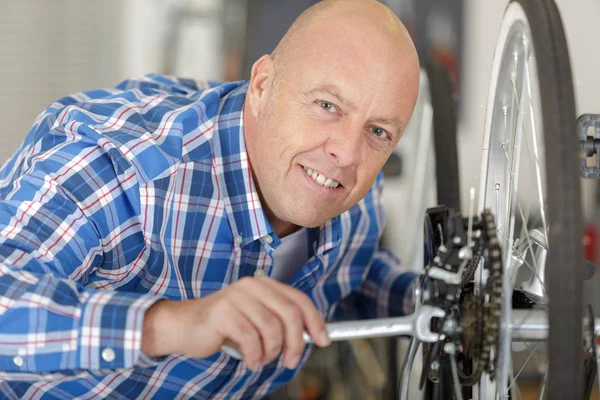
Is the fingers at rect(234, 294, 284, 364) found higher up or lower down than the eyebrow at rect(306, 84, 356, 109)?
lower down

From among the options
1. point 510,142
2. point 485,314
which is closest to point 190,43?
point 510,142

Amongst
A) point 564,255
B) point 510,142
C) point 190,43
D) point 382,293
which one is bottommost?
point 382,293

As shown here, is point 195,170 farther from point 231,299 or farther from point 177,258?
point 231,299

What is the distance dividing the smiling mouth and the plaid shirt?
0.10 m

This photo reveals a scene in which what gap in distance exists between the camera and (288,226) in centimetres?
119

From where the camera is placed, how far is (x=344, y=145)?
99 centimetres

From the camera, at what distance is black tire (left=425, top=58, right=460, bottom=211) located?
4.20 ft

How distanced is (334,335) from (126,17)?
236 cm

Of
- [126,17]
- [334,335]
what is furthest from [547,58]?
[126,17]

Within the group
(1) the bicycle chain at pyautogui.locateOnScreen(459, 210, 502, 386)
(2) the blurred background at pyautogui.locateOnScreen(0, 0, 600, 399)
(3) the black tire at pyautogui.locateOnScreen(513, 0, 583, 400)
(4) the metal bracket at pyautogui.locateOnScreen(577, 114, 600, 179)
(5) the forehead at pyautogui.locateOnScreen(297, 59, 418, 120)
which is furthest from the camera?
(2) the blurred background at pyautogui.locateOnScreen(0, 0, 600, 399)

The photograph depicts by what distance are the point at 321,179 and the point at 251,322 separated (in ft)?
1.23

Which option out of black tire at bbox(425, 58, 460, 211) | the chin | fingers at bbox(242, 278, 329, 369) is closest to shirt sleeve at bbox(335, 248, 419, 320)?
black tire at bbox(425, 58, 460, 211)

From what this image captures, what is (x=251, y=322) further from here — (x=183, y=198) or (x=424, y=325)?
(x=183, y=198)

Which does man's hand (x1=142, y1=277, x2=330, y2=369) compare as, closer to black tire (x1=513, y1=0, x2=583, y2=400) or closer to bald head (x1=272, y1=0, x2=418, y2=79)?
black tire (x1=513, y1=0, x2=583, y2=400)
